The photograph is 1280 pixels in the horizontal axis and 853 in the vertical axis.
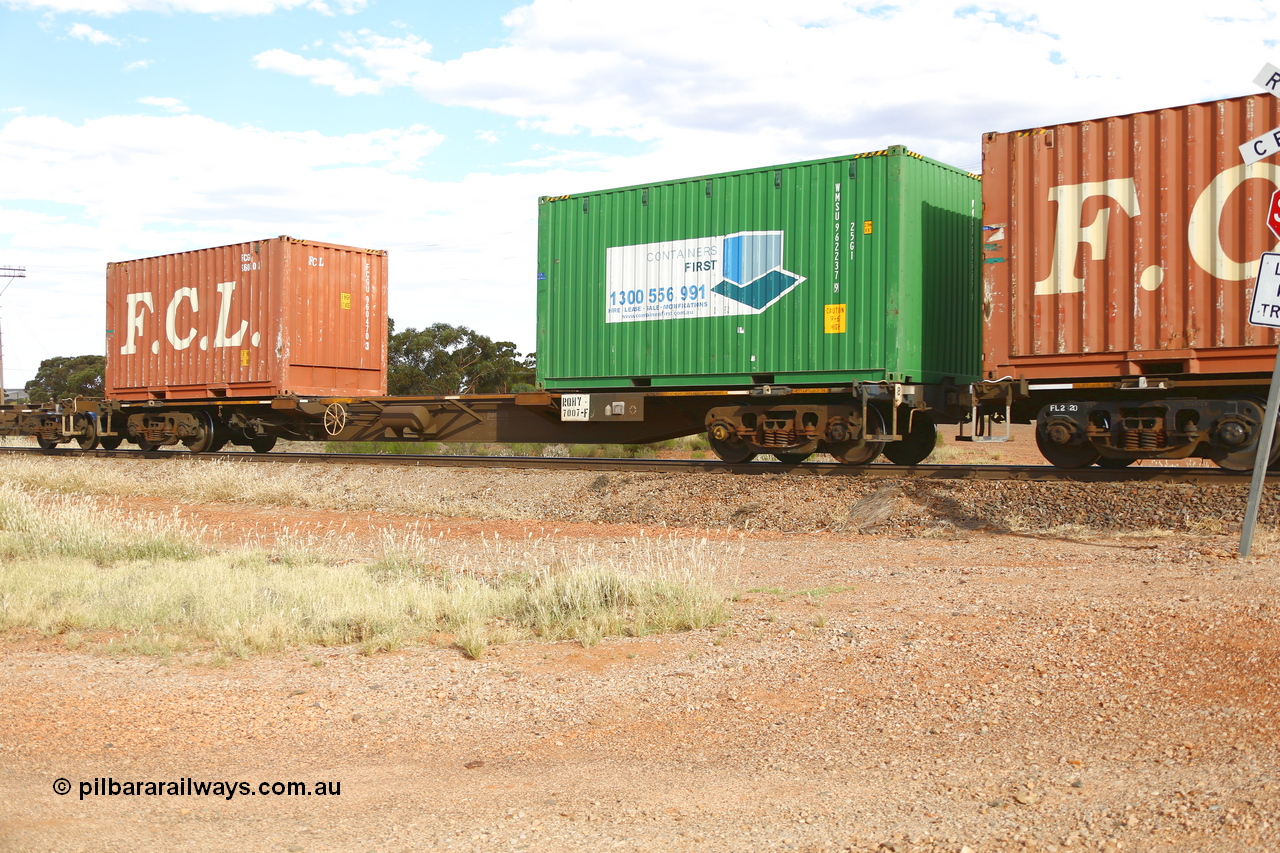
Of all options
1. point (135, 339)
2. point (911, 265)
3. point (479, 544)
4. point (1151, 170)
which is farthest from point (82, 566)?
point (135, 339)

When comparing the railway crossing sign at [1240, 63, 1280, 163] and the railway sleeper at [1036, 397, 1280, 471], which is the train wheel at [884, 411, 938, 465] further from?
the railway crossing sign at [1240, 63, 1280, 163]

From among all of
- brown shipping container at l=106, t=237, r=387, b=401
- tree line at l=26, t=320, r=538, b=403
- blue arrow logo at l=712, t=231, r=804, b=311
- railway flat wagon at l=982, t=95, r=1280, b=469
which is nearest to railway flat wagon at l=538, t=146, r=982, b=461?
blue arrow logo at l=712, t=231, r=804, b=311

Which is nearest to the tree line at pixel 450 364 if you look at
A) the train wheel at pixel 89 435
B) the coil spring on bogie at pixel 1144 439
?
the train wheel at pixel 89 435

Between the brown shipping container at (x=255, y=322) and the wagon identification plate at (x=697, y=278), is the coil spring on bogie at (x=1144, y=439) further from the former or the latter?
the brown shipping container at (x=255, y=322)

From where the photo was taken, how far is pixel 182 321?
19016 millimetres

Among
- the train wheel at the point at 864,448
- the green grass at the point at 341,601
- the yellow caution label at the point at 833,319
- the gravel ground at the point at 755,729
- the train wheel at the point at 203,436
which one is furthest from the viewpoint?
the train wheel at the point at 203,436

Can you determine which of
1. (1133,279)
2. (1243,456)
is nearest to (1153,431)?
(1243,456)

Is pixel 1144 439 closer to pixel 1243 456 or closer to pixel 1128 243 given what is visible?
pixel 1243 456

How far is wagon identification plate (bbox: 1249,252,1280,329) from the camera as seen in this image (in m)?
7.28

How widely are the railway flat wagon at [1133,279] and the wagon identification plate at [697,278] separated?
8.09 feet

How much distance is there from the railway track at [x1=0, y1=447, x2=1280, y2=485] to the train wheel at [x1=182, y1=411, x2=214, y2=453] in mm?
1038

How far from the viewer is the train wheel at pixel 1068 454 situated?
1091 centimetres

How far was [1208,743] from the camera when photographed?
391cm

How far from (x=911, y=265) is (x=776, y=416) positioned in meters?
2.38
